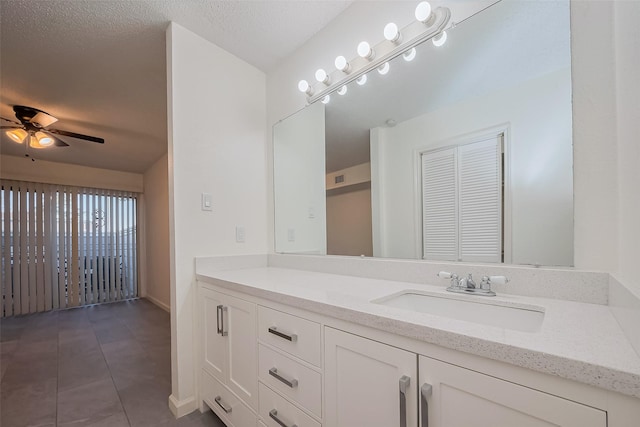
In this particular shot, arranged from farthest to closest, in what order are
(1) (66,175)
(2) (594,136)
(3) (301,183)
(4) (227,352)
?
1. (1) (66,175)
2. (3) (301,183)
3. (4) (227,352)
4. (2) (594,136)

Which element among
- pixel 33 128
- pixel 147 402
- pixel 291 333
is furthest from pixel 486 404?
pixel 33 128

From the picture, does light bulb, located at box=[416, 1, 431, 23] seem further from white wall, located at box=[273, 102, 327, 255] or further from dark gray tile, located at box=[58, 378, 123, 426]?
dark gray tile, located at box=[58, 378, 123, 426]

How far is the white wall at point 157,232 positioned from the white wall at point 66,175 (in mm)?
298

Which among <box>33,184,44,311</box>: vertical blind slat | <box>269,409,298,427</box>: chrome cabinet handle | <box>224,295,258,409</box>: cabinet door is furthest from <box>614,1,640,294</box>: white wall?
<box>33,184,44,311</box>: vertical blind slat

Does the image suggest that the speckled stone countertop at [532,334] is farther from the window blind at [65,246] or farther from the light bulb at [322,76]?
the window blind at [65,246]

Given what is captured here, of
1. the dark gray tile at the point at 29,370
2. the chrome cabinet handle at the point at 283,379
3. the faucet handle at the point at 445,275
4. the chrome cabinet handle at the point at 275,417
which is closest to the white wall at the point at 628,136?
the faucet handle at the point at 445,275

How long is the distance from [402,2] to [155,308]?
472 centimetres

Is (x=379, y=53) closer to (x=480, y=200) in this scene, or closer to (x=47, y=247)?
(x=480, y=200)

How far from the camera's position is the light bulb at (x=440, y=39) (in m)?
1.24

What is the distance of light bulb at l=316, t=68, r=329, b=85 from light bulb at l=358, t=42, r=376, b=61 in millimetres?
284

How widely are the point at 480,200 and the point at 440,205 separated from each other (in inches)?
6.6

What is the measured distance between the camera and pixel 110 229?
4.70m

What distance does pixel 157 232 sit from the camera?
14.5 ft

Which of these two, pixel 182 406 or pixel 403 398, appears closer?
pixel 403 398
